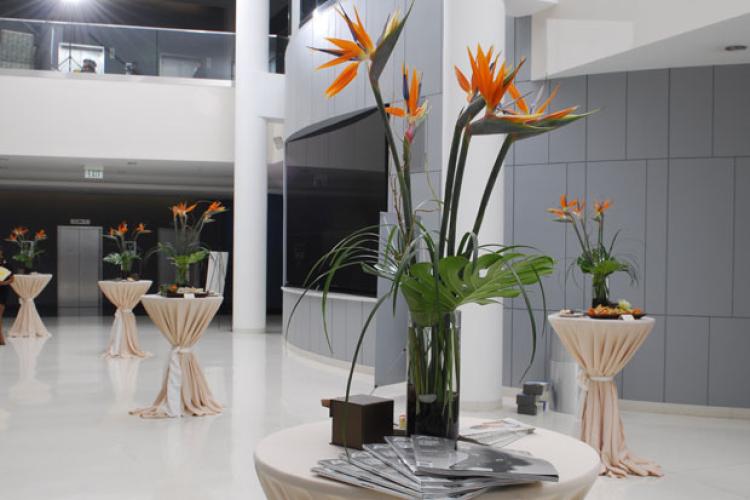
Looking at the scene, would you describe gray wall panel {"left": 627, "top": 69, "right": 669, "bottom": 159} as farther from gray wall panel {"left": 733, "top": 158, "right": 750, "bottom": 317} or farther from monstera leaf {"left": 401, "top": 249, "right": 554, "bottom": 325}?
monstera leaf {"left": 401, "top": 249, "right": 554, "bottom": 325}

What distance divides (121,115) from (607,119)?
889cm

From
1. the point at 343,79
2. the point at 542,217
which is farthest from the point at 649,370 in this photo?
the point at 343,79

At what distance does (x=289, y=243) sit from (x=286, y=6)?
8331mm

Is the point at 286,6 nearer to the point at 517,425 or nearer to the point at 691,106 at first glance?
the point at 691,106

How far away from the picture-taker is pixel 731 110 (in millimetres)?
6609

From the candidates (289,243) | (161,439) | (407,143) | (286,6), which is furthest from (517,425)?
(286,6)

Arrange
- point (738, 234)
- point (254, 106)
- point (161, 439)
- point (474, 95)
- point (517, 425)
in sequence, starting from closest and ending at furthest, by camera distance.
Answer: point (474, 95) < point (517, 425) < point (161, 439) < point (738, 234) < point (254, 106)

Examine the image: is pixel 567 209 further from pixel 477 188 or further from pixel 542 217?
pixel 542 217

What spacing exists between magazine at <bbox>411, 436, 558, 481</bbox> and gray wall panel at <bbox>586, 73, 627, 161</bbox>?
18.1 ft

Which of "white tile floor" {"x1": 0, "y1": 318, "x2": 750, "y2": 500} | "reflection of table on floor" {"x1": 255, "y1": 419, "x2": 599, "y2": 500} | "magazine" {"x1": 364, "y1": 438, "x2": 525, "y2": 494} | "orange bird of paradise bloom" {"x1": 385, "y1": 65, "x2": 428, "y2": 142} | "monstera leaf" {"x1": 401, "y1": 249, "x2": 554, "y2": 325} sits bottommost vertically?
"white tile floor" {"x1": 0, "y1": 318, "x2": 750, "y2": 500}

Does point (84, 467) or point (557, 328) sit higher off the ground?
point (557, 328)

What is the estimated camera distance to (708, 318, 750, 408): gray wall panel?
655 centimetres

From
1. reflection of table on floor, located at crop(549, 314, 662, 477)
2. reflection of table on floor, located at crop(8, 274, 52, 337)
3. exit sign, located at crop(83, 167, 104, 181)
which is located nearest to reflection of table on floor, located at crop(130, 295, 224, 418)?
reflection of table on floor, located at crop(549, 314, 662, 477)

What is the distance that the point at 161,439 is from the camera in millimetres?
5527
